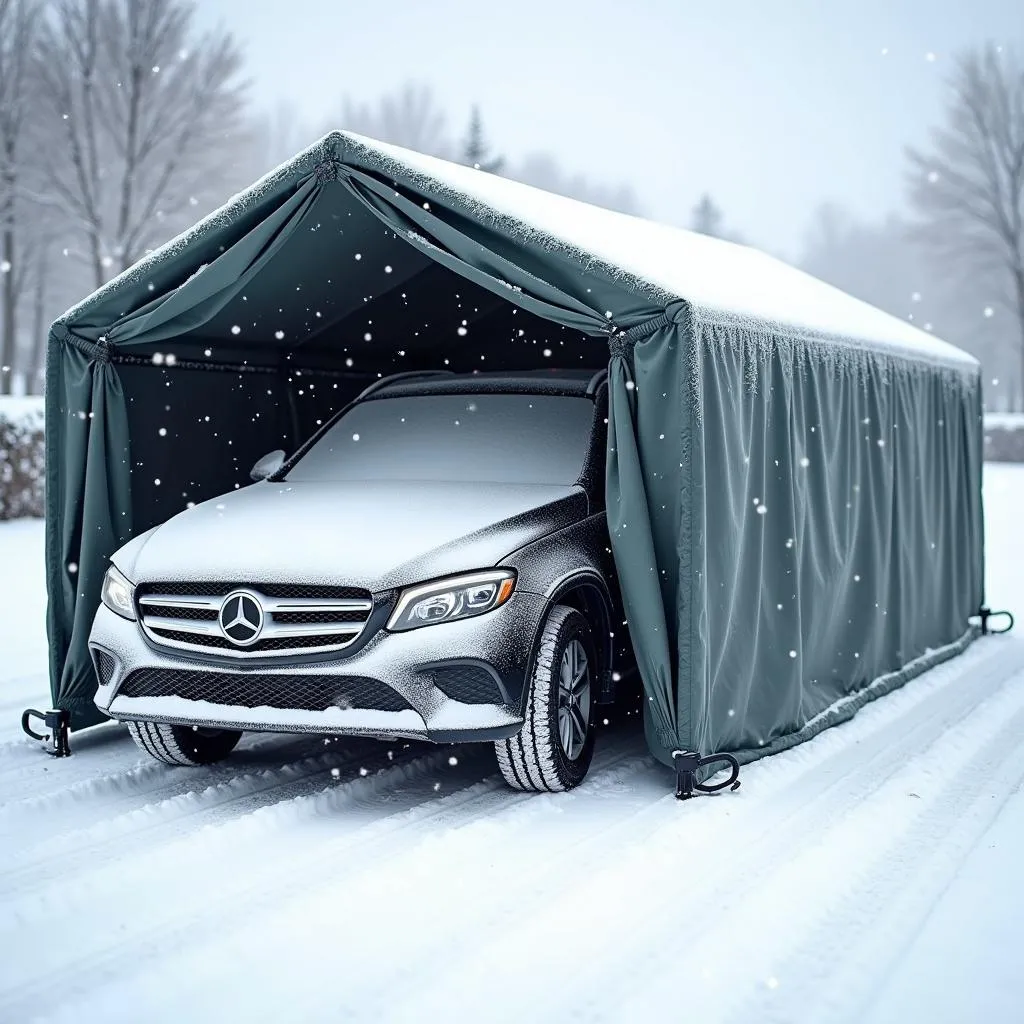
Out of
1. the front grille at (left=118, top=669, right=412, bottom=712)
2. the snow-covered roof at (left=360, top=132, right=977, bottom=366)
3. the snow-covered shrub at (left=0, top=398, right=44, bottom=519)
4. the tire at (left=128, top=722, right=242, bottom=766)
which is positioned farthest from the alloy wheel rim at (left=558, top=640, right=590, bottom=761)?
the snow-covered shrub at (left=0, top=398, right=44, bottom=519)

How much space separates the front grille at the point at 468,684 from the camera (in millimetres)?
4926

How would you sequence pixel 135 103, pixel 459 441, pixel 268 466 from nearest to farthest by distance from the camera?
pixel 459 441
pixel 268 466
pixel 135 103

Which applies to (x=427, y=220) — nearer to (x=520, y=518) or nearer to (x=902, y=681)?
(x=520, y=518)

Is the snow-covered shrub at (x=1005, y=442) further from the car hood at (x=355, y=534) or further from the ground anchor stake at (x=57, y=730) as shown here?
the ground anchor stake at (x=57, y=730)

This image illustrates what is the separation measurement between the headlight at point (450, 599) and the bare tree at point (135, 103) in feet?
72.4

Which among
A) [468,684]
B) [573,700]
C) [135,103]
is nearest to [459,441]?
[573,700]

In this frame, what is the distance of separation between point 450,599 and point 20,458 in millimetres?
11477

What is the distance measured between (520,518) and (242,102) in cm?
2381

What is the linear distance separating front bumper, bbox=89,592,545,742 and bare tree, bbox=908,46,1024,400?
3602 centimetres

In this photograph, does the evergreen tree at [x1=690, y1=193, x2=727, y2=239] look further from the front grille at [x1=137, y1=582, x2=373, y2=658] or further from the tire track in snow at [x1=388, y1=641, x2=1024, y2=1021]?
the front grille at [x1=137, y1=582, x2=373, y2=658]

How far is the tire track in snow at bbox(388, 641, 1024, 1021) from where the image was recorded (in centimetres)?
348

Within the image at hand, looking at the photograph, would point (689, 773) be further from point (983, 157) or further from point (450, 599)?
point (983, 157)

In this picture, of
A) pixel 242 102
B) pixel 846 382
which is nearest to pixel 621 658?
pixel 846 382

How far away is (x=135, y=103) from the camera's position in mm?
25234
